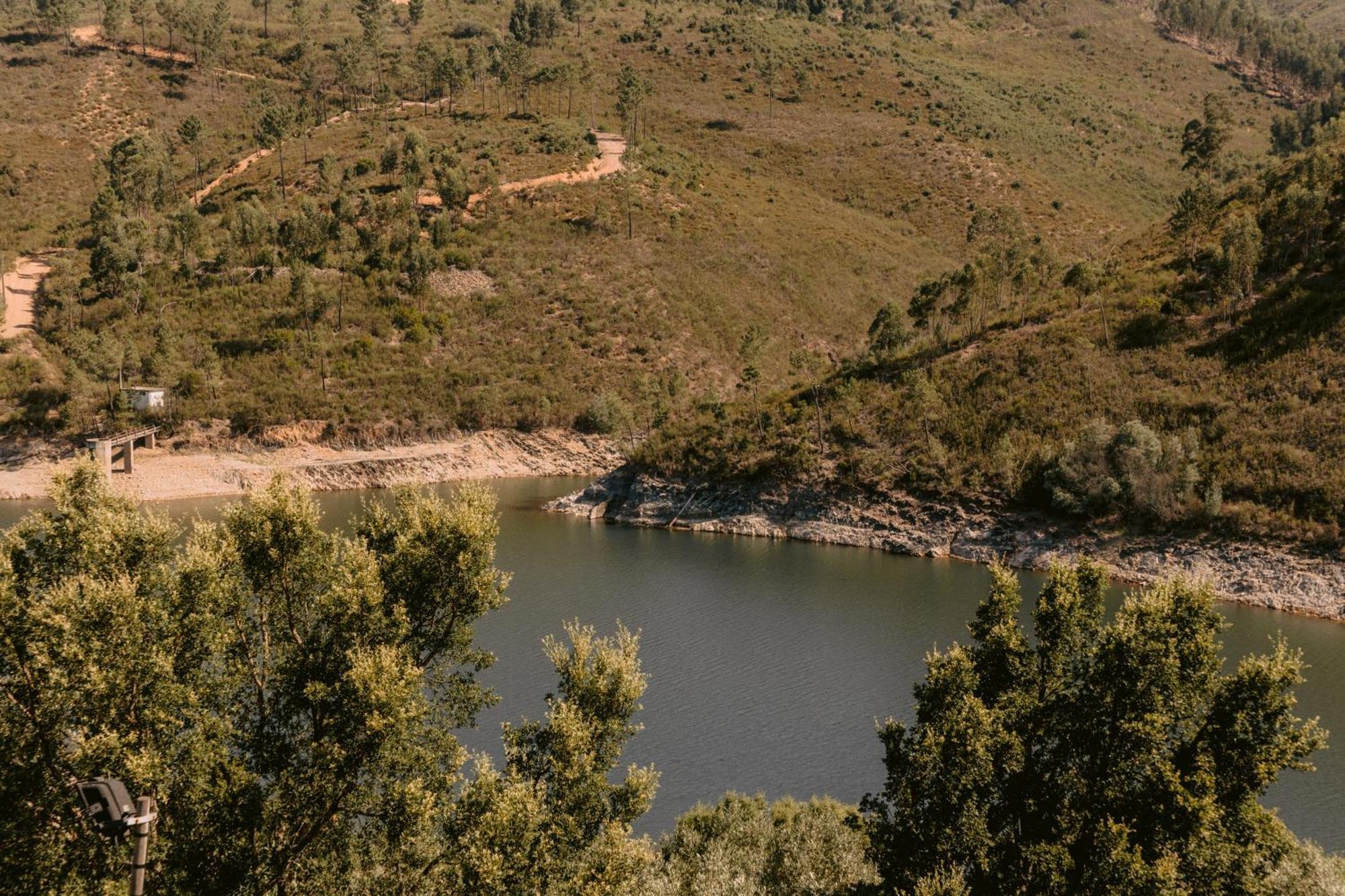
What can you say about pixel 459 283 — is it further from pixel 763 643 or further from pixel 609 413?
pixel 763 643

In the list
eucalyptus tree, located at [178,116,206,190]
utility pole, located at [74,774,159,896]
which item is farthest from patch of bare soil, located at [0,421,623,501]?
utility pole, located at [74,774,159,896]

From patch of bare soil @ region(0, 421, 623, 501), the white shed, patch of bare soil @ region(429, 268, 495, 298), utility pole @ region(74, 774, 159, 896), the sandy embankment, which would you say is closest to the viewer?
utility pole @ region(74, 774, 159, 896)

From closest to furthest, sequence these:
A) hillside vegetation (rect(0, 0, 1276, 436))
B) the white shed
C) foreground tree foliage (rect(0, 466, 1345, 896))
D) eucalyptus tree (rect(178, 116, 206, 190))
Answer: foreground tree foliage (rect(0, 466, 1345, 896)) < the white shed < hillside vegetation (rect(0, 0, 1276, 436)) < eucalyptus tree (rect(178, 116, 206, 190))

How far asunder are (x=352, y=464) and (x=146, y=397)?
836 inches

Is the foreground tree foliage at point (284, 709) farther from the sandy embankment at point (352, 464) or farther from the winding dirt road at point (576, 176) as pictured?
the winding dirt road at point (576, 176)

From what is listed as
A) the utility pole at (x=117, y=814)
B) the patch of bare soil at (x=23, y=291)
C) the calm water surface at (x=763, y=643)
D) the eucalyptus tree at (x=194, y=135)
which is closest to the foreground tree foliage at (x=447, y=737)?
the utility pole at (x=117, y=814)

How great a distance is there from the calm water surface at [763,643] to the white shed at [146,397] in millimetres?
14787

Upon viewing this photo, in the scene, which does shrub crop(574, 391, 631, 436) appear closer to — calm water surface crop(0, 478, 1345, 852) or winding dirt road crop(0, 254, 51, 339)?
calm water surface crop(0, 478, 1345, 852)

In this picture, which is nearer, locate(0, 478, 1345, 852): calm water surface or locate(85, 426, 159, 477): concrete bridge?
locate(0, 478, 1345, 852): calm water surface

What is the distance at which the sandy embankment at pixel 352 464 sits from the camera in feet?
269

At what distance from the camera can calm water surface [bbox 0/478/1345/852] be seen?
3628cm

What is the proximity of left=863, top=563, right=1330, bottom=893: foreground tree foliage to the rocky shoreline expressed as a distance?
859 inches

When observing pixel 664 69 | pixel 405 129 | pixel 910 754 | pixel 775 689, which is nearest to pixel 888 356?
pixel 775 689

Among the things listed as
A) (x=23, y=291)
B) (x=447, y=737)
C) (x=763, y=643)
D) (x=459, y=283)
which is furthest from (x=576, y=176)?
(x=447, y=737)
